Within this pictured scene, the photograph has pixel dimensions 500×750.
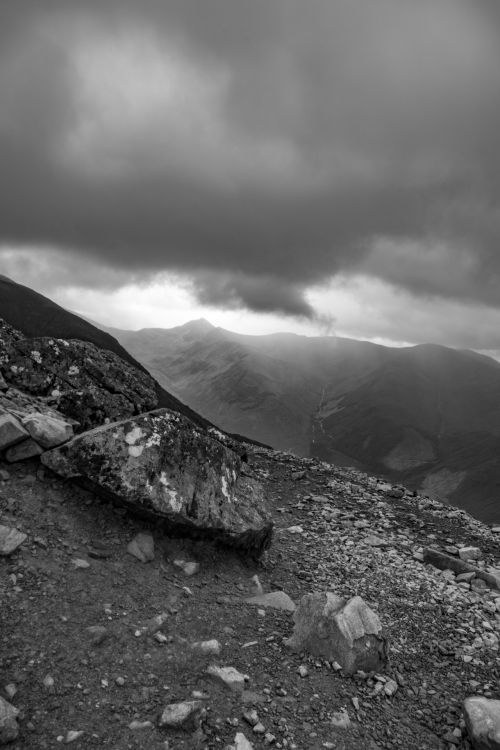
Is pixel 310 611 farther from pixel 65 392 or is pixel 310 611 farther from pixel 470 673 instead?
pixel 65 392

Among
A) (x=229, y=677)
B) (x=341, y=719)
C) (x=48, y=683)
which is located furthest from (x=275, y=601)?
(x=48, y=683)

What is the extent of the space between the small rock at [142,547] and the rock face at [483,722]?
7.10m

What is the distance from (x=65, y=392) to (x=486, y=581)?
15.1 metres

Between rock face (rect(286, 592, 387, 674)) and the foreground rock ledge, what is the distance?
10.9 feet

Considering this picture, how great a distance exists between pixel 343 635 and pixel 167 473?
551 centimetres

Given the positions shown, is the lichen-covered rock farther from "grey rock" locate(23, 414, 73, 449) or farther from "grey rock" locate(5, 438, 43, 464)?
"grey rock" locate(5, 438, 43, 464)

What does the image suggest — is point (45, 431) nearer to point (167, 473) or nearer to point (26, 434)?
point (26, 434)

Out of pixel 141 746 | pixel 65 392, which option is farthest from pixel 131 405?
pixel 141 746

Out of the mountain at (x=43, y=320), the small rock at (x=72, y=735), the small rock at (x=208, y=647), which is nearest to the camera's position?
the small rock at (x=72, y=735)

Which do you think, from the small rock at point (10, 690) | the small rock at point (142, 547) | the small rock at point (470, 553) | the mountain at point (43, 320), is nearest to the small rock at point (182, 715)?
the small rock at point (10, 690)

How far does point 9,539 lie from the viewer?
9406mm

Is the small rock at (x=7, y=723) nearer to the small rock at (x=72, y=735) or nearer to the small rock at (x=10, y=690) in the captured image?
the small rock at (x=10, y=690)

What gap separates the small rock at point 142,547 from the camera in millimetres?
10781

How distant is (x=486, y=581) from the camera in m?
14.6
